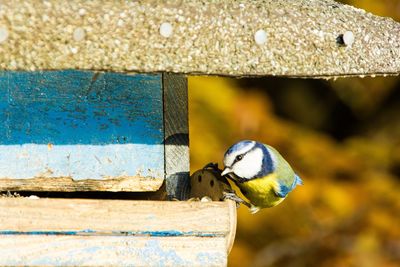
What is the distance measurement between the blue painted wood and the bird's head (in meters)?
0.51

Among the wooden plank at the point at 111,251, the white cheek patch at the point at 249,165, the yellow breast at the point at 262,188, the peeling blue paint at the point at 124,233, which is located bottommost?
the wooden plank at the point at 111,251

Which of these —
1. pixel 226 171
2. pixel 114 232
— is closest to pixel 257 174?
pixel 226 171

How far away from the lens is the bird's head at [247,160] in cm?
317

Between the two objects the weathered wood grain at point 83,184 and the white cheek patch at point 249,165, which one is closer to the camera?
the weathered wood grain at point 83,184

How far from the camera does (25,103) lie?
101 inches

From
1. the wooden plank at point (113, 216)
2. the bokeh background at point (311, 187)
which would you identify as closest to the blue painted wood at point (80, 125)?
the wooden plank at point (113, 216)

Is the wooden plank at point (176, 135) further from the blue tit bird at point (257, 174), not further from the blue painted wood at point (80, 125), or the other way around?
the blue tit bird at point (257, 174)

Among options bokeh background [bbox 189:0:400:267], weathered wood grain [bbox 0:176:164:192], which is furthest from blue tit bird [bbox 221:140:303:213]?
bokeh background [bbox 189:0:400:267]

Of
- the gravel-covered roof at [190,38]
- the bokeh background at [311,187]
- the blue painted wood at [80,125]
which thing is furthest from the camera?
the bokeh background at [311,187]

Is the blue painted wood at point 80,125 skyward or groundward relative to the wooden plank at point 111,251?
skyward

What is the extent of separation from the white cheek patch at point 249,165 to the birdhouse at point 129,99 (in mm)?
433

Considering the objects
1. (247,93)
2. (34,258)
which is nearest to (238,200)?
(34,258)

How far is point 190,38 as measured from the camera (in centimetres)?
211

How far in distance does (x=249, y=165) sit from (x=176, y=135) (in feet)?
1.95
